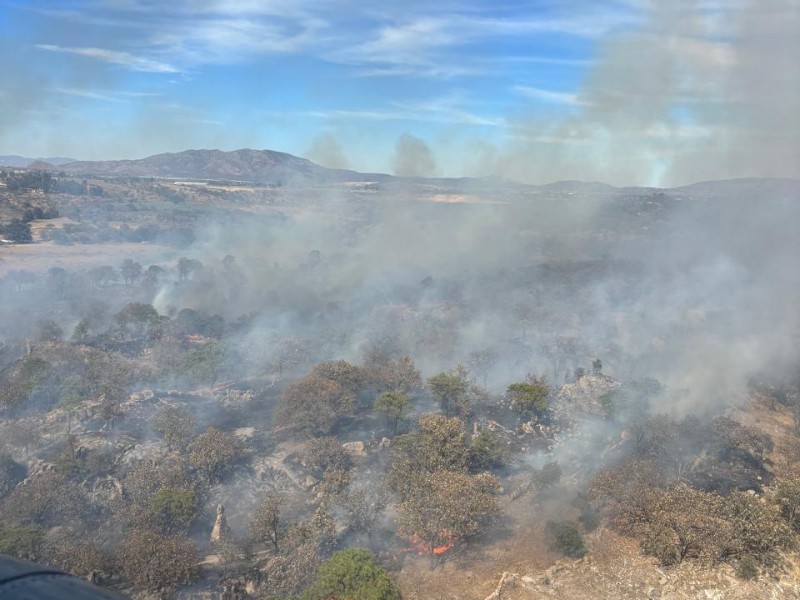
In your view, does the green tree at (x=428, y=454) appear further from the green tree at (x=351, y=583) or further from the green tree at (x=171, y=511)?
the green tree at (x=171, y=511)

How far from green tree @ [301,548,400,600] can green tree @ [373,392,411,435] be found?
15.3 meters

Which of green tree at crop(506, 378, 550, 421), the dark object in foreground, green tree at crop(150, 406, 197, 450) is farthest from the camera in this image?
green tree at crop(506, 378, 550, 421)

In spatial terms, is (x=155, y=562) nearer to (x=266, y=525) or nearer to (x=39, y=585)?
(x=266, y=525)

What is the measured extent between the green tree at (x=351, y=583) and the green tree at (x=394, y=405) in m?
15.3

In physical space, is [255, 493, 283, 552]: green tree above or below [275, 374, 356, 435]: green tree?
below

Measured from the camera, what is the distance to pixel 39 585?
185 inches

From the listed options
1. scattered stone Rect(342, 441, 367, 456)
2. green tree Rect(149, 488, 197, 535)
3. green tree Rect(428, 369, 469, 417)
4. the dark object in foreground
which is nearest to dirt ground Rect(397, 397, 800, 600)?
green tree Rect(149, 488, 197, 535)

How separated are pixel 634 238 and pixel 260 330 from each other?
76627mm

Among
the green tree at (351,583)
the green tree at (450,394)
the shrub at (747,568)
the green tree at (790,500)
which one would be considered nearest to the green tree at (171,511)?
the green tree at (351,583)

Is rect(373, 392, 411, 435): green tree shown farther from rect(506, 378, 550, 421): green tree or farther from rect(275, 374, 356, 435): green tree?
rect(506, 378, 550, 421): green tree

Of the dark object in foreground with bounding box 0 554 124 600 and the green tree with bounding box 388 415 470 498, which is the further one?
the green tree with bounding box 388 415 470 498

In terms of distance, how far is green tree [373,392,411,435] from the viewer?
33.8 meters

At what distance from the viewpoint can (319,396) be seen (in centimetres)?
3422

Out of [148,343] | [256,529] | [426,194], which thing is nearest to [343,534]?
[256,529]
